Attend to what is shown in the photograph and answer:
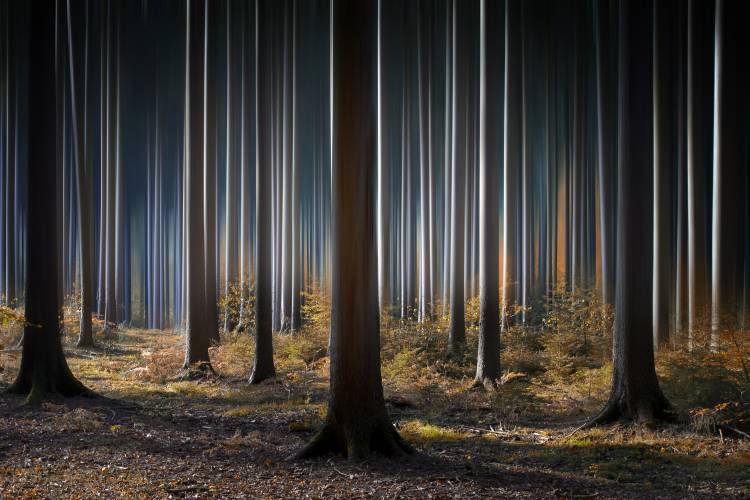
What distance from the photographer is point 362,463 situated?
23.9 ft

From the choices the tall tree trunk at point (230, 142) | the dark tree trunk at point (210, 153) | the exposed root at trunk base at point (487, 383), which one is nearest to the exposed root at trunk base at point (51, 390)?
the dark tree trunk at point (210, 153)

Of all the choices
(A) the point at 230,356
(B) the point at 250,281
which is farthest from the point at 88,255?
(A) the point at 230,356

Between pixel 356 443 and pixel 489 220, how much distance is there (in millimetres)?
7381

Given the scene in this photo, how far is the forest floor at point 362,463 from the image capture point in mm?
6527

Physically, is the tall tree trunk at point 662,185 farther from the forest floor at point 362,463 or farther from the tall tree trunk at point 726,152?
the forest floor at point 362,463

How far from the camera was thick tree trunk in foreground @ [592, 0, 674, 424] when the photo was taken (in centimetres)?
952

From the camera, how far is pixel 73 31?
78.0 feet

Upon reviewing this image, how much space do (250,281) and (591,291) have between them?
11656 millimetres

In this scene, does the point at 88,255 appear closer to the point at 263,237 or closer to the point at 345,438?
the point at 263,237

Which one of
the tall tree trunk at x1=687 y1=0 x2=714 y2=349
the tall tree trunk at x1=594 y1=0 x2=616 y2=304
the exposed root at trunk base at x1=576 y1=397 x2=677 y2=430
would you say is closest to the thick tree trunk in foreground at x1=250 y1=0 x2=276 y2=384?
the exposed root at trunk base at x1=576 y1=397 x2=677 y2=430

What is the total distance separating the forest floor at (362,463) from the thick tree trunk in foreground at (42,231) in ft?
2.41

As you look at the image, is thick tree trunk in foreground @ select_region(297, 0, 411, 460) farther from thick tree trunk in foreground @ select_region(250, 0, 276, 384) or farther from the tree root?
the tree root

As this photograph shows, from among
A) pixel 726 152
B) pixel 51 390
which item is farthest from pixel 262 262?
pixel 726 152

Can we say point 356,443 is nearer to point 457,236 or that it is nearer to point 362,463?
point 362,463
